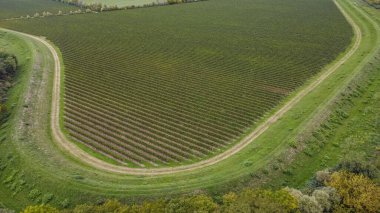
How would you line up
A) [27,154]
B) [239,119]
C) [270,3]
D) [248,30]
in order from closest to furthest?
[27,154]
[239,119]
[248,30]
[270,3]

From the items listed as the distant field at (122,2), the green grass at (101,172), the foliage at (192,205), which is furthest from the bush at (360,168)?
the distant field at (122,2)

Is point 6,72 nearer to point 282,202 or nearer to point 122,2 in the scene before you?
point 282,202

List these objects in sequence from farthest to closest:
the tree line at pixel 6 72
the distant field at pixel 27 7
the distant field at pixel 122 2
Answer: the distant field at pixel 122 2, the distant field at pixel 27 7, the tree line at pixel 6 72

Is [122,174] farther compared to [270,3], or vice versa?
[270,3]

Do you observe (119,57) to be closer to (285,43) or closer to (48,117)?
(48,117)

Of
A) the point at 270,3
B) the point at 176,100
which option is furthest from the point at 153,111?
the point at 270,3

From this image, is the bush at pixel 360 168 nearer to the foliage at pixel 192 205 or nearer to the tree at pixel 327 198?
the tree at pixel 327 198

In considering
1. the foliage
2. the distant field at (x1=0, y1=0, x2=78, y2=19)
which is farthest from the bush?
the distant field at (x1=0, y1=0, x2=78, y2=19)
